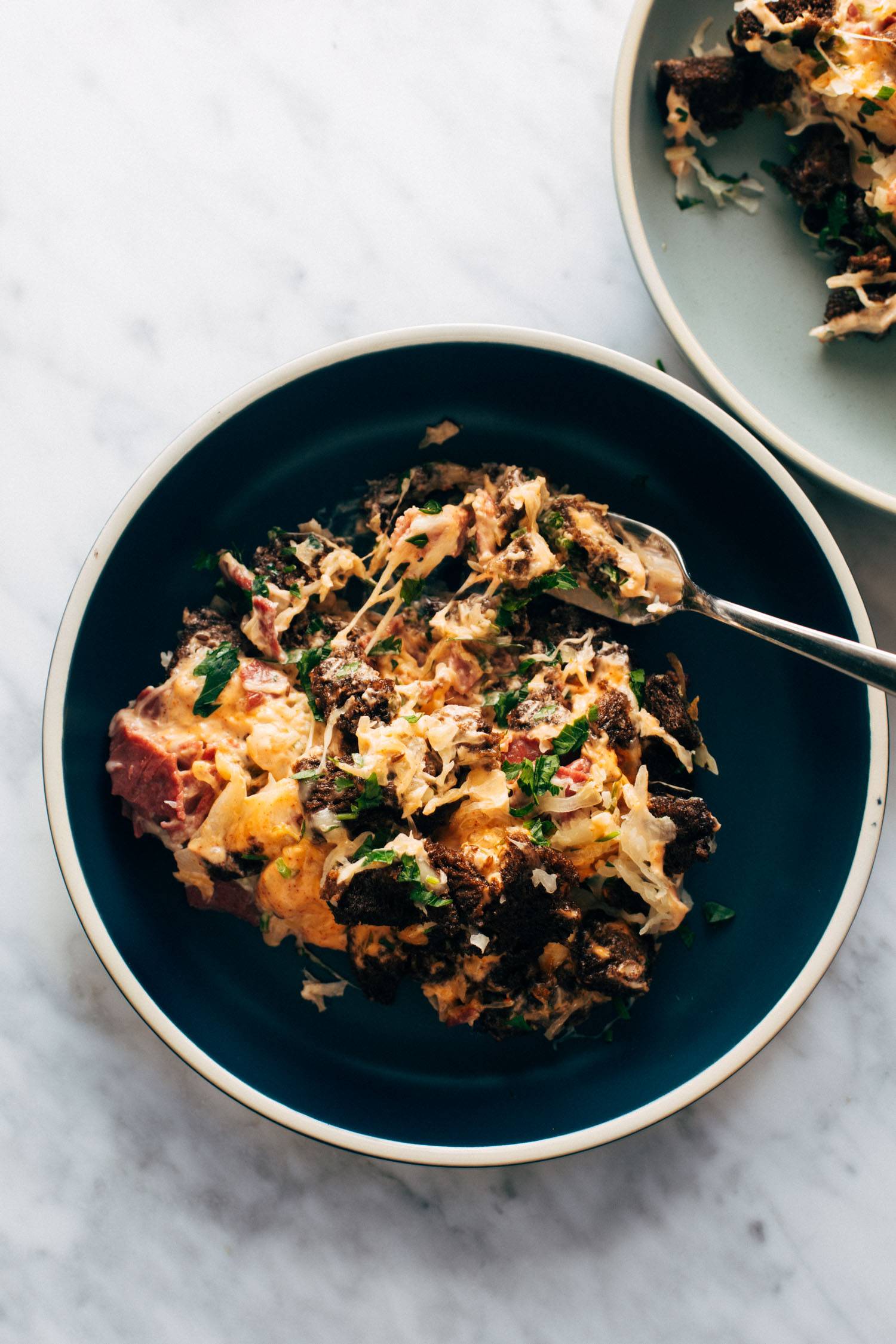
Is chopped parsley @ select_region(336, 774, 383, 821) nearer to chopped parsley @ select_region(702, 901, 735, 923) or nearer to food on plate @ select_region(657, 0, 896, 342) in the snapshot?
chopped parsley @ select_region(702, 901, 735, 923)

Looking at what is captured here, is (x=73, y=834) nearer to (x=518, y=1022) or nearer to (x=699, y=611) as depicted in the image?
(x=518, y=1022)

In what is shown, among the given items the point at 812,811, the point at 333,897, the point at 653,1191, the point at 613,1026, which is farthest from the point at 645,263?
the point at 653,1191

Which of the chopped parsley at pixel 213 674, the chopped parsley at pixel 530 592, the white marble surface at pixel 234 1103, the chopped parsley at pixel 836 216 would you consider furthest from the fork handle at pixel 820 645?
the chopped parsley at pixel 213 674

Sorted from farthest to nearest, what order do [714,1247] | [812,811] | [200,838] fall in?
[714,1247] → [812,811] → [200,838]

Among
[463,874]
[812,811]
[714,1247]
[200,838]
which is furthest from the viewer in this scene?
[714,1247]

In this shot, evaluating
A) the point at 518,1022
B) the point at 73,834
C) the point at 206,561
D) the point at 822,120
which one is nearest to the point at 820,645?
the point at 518,1022

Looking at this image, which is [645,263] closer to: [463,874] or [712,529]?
[712,529]
